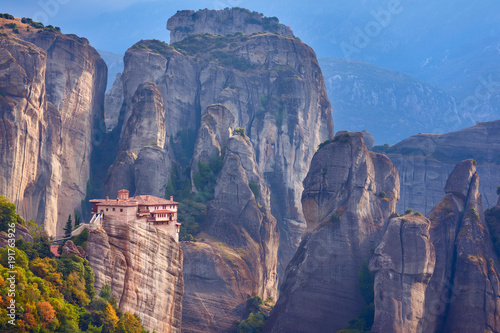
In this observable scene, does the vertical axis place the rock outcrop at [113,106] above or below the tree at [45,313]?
above

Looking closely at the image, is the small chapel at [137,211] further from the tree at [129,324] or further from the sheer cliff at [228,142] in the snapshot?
the sheer cliff at [228,142]

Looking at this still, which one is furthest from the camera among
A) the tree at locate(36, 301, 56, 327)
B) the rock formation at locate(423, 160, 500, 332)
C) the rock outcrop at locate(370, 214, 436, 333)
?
the rock formation at locate(423, 160, 500, 332)

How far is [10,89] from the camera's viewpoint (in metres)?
120

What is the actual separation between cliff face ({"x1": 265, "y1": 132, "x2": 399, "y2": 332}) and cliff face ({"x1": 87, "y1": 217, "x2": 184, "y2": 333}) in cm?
2285

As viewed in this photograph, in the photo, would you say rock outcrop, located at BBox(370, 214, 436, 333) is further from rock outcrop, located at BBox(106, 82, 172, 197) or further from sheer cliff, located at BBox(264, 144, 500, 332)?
rock outcrop, located at BBox(106, 82, 172, 197)

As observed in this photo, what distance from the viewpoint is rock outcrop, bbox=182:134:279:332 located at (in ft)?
385

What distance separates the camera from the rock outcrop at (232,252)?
11725cm

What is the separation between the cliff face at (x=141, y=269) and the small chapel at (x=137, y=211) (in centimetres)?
106

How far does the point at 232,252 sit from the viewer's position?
12538 centimetres

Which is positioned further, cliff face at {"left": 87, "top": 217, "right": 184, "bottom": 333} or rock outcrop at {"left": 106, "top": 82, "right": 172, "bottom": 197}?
rock outcrop at {"left": 106, "top": 82, "right": 172, "bottom": 197}

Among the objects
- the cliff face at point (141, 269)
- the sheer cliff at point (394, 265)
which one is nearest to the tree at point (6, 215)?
the cliff face at point (141, 269)

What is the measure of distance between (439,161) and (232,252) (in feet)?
209

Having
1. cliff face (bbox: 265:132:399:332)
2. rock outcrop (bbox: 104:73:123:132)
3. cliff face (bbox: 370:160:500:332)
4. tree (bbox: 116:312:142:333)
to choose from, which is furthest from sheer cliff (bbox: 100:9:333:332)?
tree (bbox: 116:312:142:333)

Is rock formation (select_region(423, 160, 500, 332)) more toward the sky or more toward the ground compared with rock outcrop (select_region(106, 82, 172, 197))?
more toward the ground
